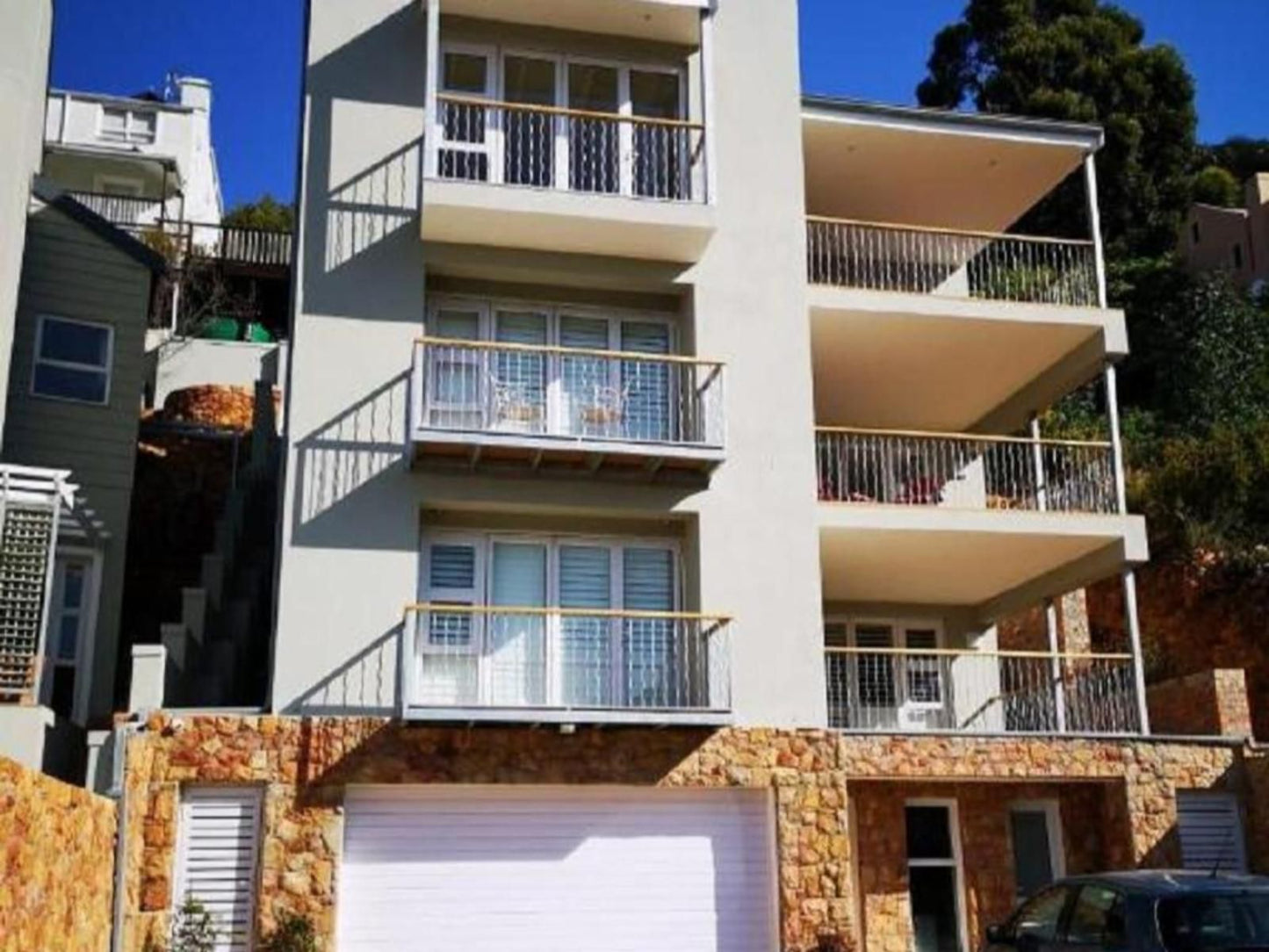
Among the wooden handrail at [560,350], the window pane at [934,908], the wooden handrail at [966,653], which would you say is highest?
the wooden handrail at [560,350]

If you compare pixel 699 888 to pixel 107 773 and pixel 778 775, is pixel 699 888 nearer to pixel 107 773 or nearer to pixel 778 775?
pixel 778 775

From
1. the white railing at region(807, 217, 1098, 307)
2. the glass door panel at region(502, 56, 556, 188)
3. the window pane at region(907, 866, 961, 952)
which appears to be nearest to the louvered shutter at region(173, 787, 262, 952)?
the glass door panel at region(502, 56, 556, 188)

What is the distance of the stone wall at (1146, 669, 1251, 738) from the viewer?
20000 mm

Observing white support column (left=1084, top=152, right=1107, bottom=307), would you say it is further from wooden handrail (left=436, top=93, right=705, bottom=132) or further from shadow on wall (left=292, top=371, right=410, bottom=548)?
shadow on wall (left=292, top=371, right=410, bottom=548)

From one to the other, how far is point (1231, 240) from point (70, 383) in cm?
3812

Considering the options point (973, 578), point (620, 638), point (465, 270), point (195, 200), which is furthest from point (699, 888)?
point (195, 200)

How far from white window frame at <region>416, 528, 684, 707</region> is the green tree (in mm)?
35369

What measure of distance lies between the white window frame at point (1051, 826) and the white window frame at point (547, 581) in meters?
5.88

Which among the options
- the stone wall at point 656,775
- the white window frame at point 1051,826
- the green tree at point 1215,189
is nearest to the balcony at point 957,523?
the stone wall at point 656,775

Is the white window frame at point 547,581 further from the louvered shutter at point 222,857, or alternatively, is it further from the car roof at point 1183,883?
the car roof at point 1183,883

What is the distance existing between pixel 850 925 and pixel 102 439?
39.5ft

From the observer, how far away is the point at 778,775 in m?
17.5

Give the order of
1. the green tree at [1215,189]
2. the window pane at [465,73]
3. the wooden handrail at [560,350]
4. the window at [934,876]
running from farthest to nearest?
the green tree at [1215,189], the window pane at [465,73], the window at [934,876], the wooden handrail at [560,350]

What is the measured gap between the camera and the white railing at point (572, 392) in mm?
18031
